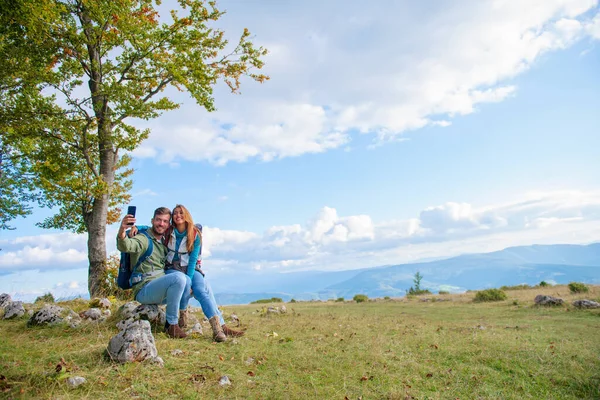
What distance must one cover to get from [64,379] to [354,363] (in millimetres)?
4783

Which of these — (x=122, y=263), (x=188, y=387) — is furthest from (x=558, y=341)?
(x=122, y=263)

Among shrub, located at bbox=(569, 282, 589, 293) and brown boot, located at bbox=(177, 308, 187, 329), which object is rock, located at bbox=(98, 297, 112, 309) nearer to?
brown boot, located at bbox=(177, 308, 187, 329)

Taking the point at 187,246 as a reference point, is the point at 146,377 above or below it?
below

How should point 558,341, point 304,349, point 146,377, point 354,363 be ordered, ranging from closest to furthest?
point 146,377 < point 354,363 < point 304,349 < point 558,341

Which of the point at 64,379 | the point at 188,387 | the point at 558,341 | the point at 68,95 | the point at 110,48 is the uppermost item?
the point at 110,48

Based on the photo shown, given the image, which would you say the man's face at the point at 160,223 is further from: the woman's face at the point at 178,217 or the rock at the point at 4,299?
the rock at the point at 4,299

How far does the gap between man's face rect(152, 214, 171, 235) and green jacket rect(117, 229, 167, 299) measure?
0.47ft

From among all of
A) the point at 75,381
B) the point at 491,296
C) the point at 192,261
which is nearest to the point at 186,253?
the point at 192,261

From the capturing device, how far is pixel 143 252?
302 inches

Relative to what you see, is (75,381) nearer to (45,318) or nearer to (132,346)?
(132,346)

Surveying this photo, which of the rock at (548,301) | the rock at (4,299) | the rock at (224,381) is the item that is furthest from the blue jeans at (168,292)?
the rock at (548,301)

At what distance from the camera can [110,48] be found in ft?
48.6

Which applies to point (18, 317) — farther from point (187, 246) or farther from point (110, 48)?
point (110, 48)

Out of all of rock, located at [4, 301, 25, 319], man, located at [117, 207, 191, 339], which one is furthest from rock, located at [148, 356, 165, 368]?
rock, located at [4, 301, 25, 319]
